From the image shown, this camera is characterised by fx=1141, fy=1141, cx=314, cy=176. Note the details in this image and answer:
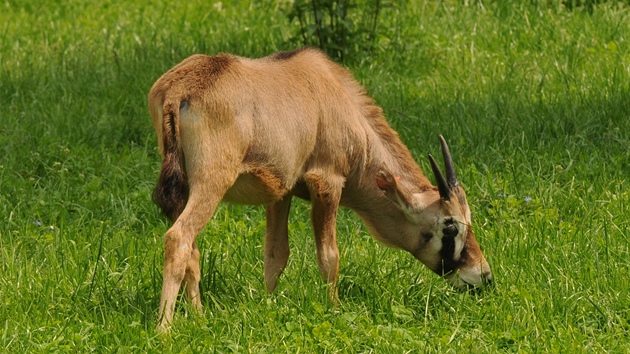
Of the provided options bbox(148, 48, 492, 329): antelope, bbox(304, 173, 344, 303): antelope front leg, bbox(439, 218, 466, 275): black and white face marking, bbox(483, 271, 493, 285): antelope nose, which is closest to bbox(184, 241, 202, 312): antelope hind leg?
bbox(148, 48, 492, 329): antelope

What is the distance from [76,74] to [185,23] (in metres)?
1.71

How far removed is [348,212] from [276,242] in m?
1.33

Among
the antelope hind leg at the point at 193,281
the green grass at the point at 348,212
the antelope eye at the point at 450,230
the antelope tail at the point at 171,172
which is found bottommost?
the green grass at the point at 348,212

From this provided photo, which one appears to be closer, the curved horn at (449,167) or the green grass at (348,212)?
the green grass at (348,212)

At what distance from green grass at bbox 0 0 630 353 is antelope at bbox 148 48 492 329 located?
0.23 m

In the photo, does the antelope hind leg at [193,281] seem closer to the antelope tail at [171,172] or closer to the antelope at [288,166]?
the antelope at [288,166]

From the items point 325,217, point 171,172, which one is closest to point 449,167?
point 325,217

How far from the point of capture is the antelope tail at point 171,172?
569cm

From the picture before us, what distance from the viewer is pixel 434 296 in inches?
258

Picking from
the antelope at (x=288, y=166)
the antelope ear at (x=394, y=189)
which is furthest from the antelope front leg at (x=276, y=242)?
the antelope ear at (x=394, y=189)

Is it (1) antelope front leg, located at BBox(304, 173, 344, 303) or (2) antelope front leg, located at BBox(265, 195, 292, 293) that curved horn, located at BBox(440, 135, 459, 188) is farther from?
(2) antelope front leg, located at BBox(265, 195, 292, 293)

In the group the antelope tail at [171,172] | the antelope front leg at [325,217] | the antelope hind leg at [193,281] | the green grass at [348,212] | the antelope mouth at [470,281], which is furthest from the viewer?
the antelope mouth at [470,281]

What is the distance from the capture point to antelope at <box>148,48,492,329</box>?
579cm

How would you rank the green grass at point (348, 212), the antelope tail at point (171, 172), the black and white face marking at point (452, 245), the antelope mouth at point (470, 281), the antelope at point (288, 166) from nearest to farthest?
the antelope tail at point (171, 172) → the antelope at point (288, 166) → the green grass at point (348, 212) → the antelope mouth at point (470, 281) → the black and white face marking at point (452, 245)
